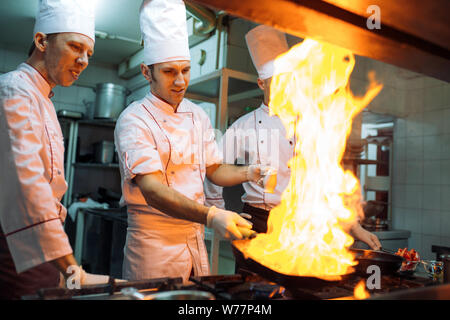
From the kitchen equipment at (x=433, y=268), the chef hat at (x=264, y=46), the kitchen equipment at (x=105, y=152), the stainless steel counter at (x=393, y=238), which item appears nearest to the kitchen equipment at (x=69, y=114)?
the kitchen equipment at (x=105, y=152)

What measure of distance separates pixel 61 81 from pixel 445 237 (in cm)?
388

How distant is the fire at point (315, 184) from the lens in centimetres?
122

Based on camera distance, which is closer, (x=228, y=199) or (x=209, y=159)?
(x=209, y=159)

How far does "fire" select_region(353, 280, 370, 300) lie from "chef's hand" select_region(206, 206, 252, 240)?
0.42 metres

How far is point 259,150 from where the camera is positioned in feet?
7.64

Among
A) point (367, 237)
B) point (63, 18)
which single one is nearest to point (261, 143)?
point (367, 237)

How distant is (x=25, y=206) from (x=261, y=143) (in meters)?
1.55

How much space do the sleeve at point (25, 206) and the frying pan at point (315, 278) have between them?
0.56m

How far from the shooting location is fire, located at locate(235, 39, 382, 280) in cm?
122

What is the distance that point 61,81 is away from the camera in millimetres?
1405

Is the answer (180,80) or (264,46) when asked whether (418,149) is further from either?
(180,80)

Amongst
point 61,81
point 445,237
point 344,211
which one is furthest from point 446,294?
point 445,237
